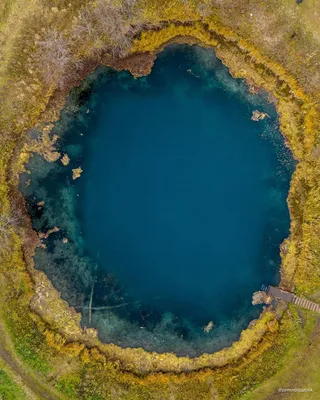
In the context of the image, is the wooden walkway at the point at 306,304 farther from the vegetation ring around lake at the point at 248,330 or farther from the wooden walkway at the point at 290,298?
the vegetation ring around lake at the point at 248,330

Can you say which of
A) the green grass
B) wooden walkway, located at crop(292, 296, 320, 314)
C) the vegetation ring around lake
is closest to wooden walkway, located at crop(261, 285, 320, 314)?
wooden walkway, located at crop(292, 296, 320, 314)

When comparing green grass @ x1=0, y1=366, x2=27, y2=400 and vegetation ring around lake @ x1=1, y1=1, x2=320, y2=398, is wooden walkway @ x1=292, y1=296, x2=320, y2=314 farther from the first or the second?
green grass @ x1=0, y1=366, x2=27, y2=400

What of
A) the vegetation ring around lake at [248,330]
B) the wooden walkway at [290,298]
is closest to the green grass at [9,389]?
the vegetation ring around lake at [248,330]

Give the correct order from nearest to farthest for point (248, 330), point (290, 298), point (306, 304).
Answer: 1. point (306, 304)
2. point (290, 298)
3. point (248, 330)

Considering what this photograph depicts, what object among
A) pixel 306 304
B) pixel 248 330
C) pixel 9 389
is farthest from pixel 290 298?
pixel 9 389

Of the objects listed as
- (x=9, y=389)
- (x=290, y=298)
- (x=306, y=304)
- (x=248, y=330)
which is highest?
(x=306, y=304)

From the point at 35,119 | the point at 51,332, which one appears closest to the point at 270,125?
the point at 35,119

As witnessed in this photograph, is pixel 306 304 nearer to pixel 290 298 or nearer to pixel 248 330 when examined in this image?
Result: pixel 290 298

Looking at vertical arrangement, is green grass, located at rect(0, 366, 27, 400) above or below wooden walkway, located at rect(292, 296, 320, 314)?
below

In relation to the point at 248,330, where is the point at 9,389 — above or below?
below

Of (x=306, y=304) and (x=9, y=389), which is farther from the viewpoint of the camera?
(x=306, y=304)
